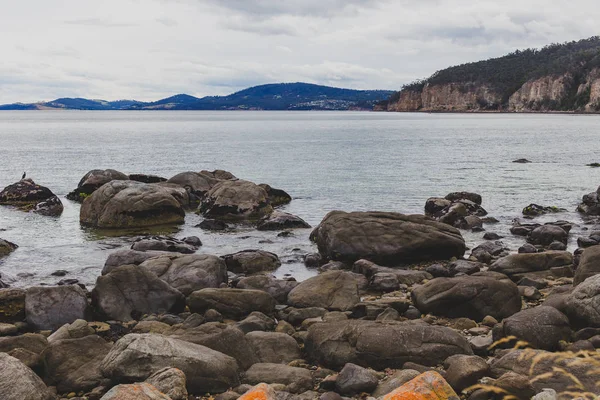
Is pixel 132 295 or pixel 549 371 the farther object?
pixel 132 295

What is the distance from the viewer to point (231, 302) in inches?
496

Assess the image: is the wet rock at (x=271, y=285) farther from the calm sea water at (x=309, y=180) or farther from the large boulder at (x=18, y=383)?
the large boulder at (x=18, y=383)

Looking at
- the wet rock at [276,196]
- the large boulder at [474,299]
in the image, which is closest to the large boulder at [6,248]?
the wet rock at [276,196]

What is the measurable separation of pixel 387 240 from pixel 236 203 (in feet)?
32.4

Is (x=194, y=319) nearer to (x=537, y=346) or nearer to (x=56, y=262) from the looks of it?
(x=537, y=346)

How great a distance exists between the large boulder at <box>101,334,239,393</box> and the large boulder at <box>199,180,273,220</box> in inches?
662

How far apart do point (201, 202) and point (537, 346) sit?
797 inches

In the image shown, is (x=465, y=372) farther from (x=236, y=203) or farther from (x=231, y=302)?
(x=236, y=203)

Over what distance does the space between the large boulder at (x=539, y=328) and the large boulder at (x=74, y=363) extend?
6.42 metres

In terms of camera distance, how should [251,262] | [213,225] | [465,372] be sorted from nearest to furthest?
[465,372] → [251,262] → [213,225]

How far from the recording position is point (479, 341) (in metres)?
10.1

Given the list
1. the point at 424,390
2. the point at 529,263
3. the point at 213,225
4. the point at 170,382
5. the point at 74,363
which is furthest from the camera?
the point at 213,225

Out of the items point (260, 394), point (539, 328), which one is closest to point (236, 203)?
point (539, 328)

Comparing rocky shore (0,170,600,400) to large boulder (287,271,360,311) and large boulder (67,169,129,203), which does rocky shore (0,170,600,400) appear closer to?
large boulder (287,271,360,311)
